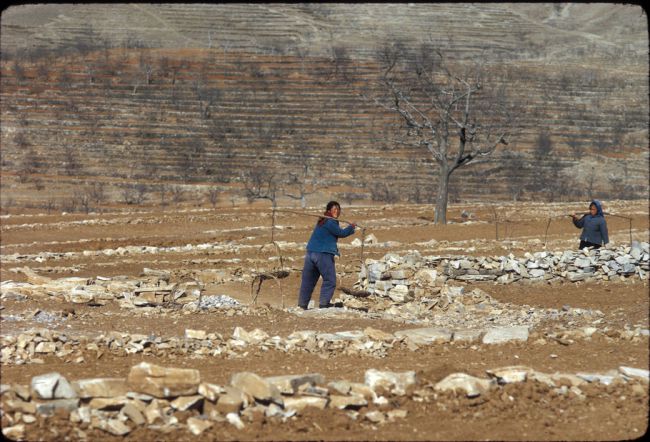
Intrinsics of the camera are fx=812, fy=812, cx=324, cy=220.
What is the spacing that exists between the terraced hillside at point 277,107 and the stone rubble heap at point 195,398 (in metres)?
27.8

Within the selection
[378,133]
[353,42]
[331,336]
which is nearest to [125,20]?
[353,42]

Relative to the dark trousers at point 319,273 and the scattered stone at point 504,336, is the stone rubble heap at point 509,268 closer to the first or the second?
the dark trousers at point 319,273

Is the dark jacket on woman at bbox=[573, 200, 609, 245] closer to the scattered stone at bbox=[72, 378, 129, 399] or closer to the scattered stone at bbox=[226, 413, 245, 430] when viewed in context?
the scattered stone at bbox=[226, 413, 245, 430]

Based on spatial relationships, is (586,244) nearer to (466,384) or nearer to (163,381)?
(466,384)

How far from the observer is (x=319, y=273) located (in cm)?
1184

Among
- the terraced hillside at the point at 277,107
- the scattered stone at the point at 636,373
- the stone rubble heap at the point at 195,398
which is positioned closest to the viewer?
the stone rubble heap at the point at 195,398

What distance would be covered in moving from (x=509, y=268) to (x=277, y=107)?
44453mm

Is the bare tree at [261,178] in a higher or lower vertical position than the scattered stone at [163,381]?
lower

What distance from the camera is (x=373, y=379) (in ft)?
22.0

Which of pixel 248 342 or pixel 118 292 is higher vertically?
pixel 248 342

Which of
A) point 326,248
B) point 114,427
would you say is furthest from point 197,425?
point 326,248

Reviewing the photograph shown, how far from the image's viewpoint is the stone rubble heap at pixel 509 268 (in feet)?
44.5

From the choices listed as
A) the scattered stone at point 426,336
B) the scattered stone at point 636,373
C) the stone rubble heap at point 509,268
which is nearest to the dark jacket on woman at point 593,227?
the stone rubble heap at point 509,268

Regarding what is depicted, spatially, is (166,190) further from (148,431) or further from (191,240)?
(148,431)
